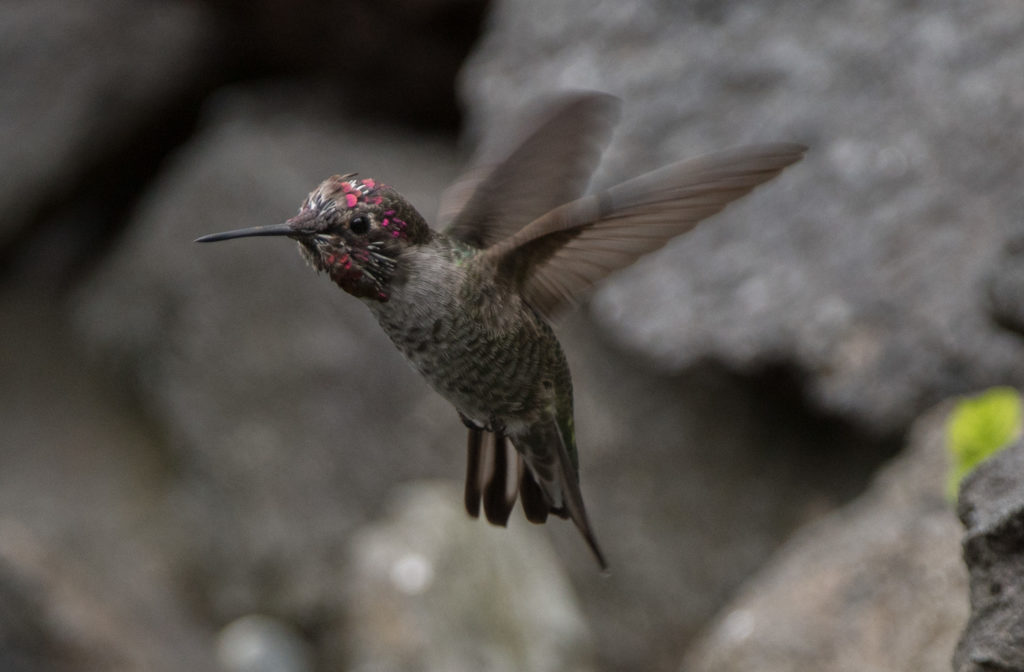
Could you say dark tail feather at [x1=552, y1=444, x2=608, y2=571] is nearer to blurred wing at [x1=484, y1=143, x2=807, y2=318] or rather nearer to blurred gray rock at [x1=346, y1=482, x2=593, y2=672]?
blurred wing at [x1=484, y1=143, x2=807, y2=318]

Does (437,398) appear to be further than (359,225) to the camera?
Yes

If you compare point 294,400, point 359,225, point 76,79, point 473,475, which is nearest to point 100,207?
point 76,79

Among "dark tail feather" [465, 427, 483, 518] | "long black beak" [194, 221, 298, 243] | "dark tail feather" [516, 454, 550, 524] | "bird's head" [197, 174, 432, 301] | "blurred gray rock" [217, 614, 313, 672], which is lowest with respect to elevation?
"blurred gray rock" [217, 614, 313, 672]

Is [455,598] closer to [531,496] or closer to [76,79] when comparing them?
[531,496]

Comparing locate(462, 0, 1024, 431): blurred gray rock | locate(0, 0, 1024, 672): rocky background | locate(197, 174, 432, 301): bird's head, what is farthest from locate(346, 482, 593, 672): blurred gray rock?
locate(197, 174, 432, 301): bird's head

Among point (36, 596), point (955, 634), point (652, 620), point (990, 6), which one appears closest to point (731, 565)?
point (652, 620)

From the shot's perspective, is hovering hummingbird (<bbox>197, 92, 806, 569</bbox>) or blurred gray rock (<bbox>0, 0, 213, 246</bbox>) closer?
hovering hummingbird (<bbox>197, 92, 806, 569</bbox>)

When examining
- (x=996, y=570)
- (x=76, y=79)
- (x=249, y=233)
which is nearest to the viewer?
(x=249, y=233)
